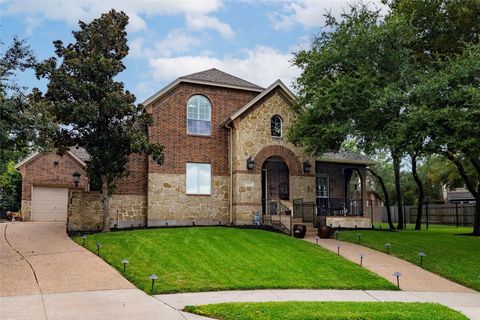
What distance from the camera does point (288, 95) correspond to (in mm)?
22219

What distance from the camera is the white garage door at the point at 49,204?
88.5 ft

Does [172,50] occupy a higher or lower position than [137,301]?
higher

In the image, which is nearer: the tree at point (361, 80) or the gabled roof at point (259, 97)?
the tree at point (361, 80)

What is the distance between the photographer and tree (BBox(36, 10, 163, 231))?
17.0m

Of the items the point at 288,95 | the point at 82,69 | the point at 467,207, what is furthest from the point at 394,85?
the point at 467,207

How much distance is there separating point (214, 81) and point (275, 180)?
5.66 meters

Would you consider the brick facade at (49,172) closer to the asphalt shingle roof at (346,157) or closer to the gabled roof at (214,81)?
the gabled roof at (214,81)

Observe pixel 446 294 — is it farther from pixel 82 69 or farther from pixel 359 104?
pixel 82 69

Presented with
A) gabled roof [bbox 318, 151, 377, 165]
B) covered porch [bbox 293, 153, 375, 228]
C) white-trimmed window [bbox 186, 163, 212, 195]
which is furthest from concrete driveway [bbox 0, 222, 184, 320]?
gabled roof [bbox 318, 151, 377, 165]

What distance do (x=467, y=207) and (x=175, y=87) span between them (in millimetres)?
22798

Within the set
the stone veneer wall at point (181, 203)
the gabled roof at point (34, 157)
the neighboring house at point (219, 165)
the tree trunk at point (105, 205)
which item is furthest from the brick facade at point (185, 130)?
the gabled roof at point (34, 157)

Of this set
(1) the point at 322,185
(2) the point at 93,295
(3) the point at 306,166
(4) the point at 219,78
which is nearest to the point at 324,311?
(2) the point at 93,295

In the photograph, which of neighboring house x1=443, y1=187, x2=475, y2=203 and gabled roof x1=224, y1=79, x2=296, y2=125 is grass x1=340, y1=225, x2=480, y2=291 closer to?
gabled roof x1=224, y1=79, x2=296, y2=125

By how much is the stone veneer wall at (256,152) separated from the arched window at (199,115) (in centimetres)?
144
